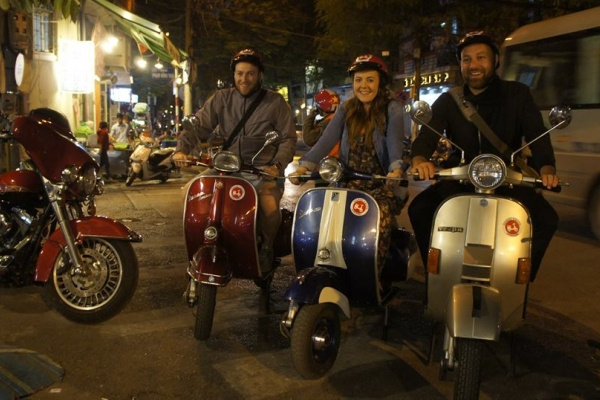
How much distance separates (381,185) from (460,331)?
1436 millimetres

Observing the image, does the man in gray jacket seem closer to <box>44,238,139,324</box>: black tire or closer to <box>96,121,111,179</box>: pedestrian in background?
Result: <box>44,238,139,324</box>: black tire

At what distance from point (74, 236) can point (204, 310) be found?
41.5 inches

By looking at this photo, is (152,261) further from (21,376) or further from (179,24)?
(179,24)

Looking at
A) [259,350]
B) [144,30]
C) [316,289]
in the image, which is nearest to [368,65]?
[316,289]

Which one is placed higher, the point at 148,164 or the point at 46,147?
the point at 46,147

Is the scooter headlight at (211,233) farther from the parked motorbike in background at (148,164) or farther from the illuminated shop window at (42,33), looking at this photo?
the illuminated shop window at (42,33)

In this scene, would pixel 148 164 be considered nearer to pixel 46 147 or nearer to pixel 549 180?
pixel 46 147

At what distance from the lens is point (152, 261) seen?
6016 mm

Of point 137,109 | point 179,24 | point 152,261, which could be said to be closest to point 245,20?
point 179,24

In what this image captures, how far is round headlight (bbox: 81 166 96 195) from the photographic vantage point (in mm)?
4113

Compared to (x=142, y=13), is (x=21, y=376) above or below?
below

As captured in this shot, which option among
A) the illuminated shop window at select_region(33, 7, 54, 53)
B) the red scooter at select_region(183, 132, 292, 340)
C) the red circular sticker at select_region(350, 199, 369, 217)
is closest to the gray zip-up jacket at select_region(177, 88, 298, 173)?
the red scooter at select_region(183, 132, 292, 340)

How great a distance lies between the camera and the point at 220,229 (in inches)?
153

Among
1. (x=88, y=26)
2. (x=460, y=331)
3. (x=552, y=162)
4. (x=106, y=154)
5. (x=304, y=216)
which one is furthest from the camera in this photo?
(x=88, y=26)
